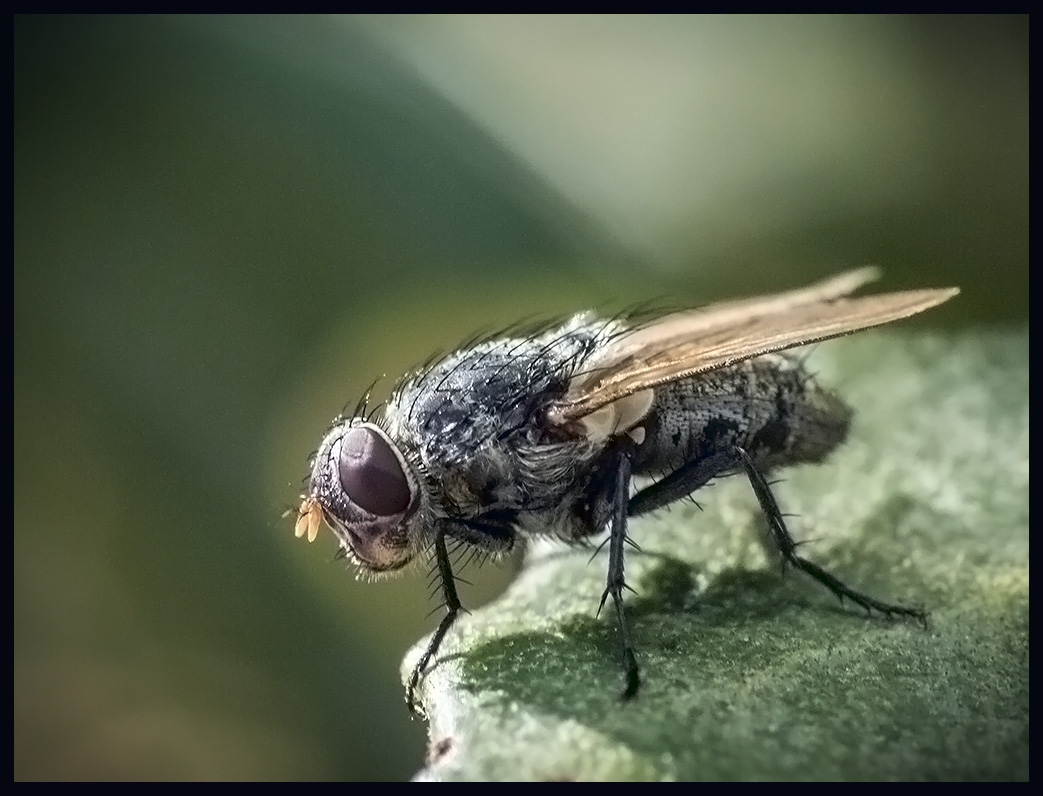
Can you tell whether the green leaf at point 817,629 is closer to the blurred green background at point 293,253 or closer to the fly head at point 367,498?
the fly head at point 367,498

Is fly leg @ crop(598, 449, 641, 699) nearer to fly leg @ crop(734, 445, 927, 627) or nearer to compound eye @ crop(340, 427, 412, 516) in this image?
fly leg @ crop(734, 445, 927, 627)

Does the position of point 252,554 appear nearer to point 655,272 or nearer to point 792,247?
point 655,272

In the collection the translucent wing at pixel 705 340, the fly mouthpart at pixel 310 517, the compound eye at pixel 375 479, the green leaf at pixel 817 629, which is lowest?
the green leaf at pixel 817 629

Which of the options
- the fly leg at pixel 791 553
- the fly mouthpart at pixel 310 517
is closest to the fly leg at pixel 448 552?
the fly mouthpart at pixel 310 517

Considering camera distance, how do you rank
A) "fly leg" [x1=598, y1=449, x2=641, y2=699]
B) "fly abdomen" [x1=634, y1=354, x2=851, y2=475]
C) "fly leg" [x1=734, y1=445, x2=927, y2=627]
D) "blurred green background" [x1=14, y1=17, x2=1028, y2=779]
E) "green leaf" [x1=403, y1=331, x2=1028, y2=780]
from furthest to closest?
"blurred green background" [x1=14, y1=17, x2=1028, y2=779] < "fly abdomen" [x1=634, y1=354, x2=851, y2=475] < "fly leg" [x1=734, y1=445, x2=927, y2=627] < "fly leg" [x1=598, y1=449, x2=641, y2=699] < "green leaf" [x1=403, y1=331, x2=1028, y2=780]

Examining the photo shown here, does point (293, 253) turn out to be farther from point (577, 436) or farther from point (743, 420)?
point (743, 420)

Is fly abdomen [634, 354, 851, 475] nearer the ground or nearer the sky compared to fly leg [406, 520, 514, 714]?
nearer the sky

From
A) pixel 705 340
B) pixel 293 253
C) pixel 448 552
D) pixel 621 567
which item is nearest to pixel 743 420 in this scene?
pixel 705 340

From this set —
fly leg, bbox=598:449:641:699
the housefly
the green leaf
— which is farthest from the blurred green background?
fly leg, bbox=598:449:641:699
